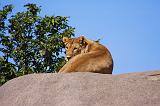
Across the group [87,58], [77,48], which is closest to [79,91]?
[87,58]

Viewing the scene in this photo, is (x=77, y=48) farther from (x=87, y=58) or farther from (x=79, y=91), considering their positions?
(x=79, y=91)

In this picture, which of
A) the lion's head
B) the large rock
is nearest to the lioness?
the lion's head

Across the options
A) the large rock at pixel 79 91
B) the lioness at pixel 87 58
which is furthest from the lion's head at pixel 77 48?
the large rock at pixel 79 91

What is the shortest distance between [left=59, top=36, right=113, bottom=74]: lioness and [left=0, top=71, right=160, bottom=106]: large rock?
1.41 meters

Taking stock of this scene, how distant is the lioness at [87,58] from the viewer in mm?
11398

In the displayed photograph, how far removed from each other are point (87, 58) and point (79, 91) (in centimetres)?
263

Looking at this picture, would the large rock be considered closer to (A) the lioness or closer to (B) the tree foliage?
(A) the lioness

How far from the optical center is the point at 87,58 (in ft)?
38.5

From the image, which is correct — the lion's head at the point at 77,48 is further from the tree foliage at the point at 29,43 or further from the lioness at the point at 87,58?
the tree foliage at the point at 29,43

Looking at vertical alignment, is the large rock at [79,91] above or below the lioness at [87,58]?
below

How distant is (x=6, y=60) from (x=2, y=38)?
158 cm

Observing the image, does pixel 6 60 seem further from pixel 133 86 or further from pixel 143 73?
pixel 133 86

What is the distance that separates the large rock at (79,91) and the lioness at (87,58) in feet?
4.62

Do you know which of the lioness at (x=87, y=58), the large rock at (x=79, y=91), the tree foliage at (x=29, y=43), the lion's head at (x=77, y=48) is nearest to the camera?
the large rock at (x=79, y=91)
